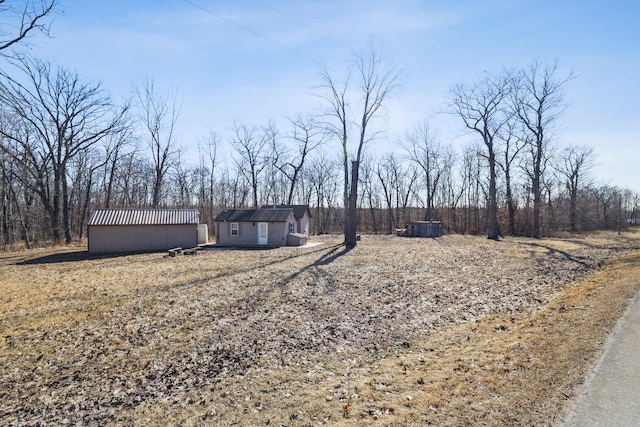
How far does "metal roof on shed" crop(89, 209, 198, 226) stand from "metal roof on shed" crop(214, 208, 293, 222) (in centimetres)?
269

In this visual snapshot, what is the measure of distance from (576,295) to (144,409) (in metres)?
9.98

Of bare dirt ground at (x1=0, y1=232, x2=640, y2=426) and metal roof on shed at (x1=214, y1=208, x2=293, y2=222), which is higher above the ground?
metal roof on shed at (x1=214, y1=208, x2=293, y2=222)

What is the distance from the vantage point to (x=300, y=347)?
21.7 ft

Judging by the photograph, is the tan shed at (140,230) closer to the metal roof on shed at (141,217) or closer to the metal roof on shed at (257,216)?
the metal roof on shed at (141,217)

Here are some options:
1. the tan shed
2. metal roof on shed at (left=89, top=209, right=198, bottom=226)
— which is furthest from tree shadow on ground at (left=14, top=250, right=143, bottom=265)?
metal roof on shed at (left=89, top=209, right=198, bottom=226)

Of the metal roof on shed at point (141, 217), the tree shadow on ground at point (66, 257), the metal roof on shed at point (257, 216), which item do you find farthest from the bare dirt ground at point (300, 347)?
the metal roof on shed at point (257, 216)

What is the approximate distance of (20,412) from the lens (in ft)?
15.6

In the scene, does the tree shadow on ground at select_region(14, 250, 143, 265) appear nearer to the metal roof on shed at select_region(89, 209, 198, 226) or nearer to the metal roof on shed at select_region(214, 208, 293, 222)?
the metal roof on shed at select_region(89, 209, 198, 226)

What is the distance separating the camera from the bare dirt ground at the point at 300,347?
14.6 feet

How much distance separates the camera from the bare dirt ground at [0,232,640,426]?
4.45 metres

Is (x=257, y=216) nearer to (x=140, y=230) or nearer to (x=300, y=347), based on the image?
(x=140, y=230)

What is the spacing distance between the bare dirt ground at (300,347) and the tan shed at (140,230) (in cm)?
834

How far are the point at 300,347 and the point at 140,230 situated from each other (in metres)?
18.7

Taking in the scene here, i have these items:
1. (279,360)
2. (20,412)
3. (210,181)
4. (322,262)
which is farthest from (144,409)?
(210,181)
